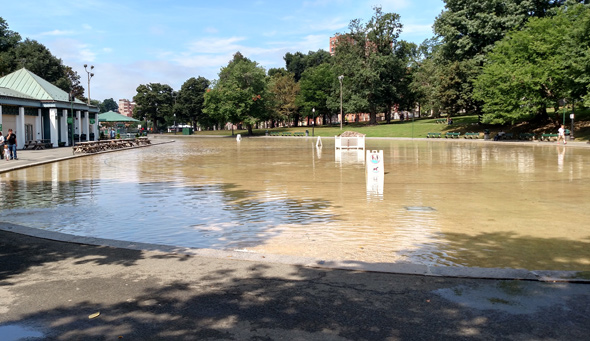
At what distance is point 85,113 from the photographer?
50.7 metres

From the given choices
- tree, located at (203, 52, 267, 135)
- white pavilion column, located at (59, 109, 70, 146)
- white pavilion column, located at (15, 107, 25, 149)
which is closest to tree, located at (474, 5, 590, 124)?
white pavilion column, located at (59, 109, 70, 146)

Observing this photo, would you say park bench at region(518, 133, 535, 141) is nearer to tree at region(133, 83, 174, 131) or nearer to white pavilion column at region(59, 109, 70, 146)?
white pavilion column at region(59, 109, 70, 146)

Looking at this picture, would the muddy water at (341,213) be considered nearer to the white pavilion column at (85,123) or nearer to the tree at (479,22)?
the white pavilion column at (85,123)

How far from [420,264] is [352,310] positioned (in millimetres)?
1995

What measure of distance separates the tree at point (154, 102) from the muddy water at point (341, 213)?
362 feet

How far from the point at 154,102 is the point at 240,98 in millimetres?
48272

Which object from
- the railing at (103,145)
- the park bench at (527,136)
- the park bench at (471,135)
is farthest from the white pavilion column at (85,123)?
the park bench at (527,136)

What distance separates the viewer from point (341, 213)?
10.3 metres

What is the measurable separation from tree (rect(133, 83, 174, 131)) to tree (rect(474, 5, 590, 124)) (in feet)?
306

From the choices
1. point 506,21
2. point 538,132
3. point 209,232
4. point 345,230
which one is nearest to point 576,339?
point 345,230

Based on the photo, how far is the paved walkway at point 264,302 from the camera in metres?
4.12

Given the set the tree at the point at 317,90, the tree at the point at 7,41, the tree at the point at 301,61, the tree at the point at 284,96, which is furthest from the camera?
the tree at the point at 301,61

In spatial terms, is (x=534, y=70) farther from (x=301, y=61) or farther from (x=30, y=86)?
(x=301, y=61)

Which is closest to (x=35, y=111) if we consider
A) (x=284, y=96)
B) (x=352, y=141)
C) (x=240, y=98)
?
(x=352, y=141)
